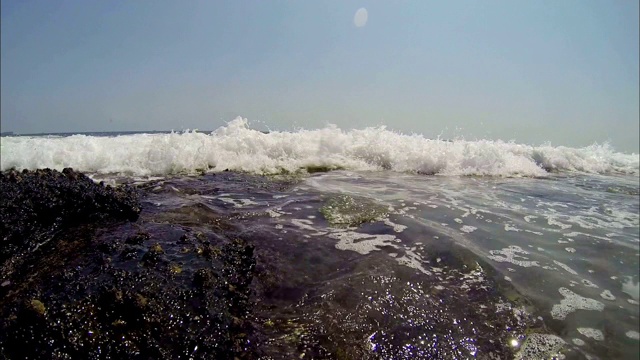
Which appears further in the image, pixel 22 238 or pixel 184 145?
pixel 184 145

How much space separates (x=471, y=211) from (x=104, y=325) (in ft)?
16.2

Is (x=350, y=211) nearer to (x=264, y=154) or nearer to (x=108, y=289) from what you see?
(x=108, y=289)

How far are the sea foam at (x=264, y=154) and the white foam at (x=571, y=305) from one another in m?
7.39

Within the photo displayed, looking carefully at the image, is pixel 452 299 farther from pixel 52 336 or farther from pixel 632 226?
pixel 632 226

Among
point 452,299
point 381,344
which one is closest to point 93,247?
point 381,344

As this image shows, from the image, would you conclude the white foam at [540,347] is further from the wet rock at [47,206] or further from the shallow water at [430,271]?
the wet rock at [47,206]

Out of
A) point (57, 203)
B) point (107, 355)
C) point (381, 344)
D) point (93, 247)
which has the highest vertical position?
point (57, 203)

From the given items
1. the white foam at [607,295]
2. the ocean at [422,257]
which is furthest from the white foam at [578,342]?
the white foam at [607,295]

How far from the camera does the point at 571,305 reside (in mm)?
2732

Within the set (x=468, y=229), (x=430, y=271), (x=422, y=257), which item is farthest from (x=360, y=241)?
(x=468, y=229)

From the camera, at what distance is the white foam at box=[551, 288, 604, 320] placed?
103 inches

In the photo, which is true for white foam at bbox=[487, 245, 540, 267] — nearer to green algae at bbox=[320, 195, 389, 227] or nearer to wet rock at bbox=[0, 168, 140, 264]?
green algae at bbox=[320, 195, 389, 227]

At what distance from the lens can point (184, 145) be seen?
1023cm

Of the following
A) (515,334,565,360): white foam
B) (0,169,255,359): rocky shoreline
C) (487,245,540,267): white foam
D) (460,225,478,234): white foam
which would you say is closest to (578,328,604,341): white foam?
(515,334,565,360): white foam
